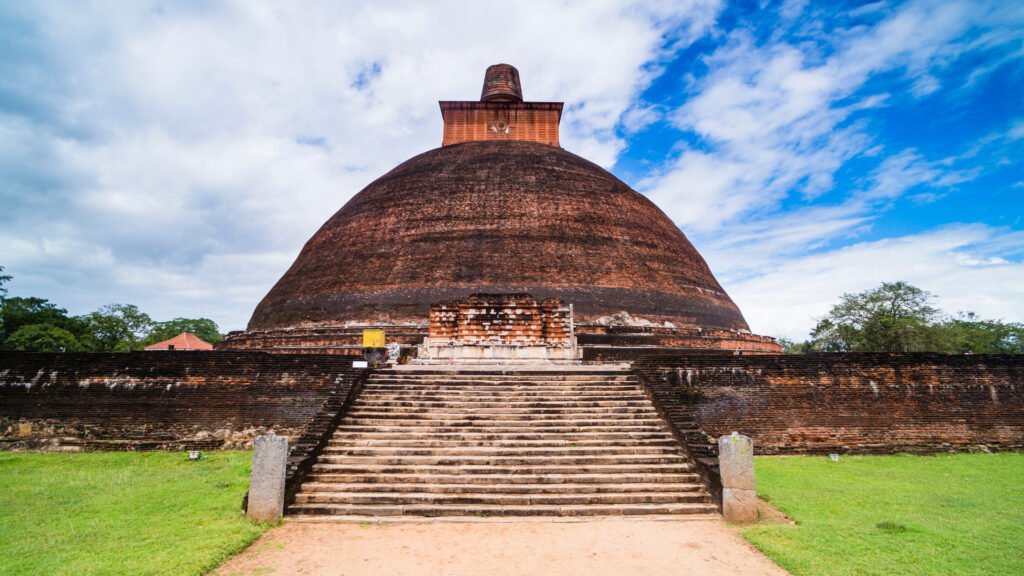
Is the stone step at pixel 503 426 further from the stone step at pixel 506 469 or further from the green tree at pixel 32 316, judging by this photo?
the green tree at pixel 32 316

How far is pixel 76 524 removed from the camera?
4590 millimetres

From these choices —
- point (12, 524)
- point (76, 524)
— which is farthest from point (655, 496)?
point (12, 524)

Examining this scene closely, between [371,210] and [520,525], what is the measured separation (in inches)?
473

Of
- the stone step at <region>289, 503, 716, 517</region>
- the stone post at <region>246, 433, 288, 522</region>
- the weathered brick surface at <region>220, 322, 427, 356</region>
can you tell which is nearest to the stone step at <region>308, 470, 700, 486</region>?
the stone step at <region>289, 503, 716, 517</region>

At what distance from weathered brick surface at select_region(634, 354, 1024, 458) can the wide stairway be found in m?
1.43

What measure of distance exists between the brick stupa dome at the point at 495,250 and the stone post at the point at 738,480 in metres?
7.46

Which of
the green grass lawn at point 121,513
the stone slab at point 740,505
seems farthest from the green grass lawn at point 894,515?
the green grass lawn at point 121,513

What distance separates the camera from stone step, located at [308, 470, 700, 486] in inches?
A: 218

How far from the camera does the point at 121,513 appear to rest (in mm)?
4902

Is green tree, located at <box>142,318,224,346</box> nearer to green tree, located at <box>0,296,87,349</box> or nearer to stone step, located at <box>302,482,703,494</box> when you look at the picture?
green tree, located at <box>0,296,87,349</box>

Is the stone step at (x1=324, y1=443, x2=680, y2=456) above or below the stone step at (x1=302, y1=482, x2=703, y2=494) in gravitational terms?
above

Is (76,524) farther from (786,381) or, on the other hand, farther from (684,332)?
(684,332)

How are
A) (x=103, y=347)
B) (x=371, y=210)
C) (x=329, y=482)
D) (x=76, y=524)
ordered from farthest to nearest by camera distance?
(x=103, y=347), (x=371, y=210), (x=329, y=482), (x=76, y=524)

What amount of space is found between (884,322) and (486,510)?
23.5m
